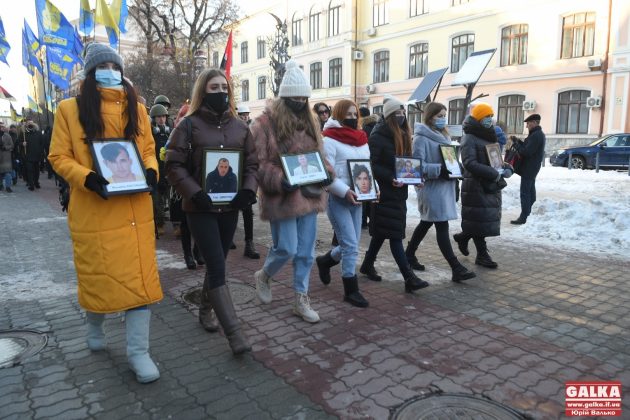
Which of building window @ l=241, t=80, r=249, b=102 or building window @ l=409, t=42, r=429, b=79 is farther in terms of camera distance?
building window @ l=241, t=80, r=249, b=102

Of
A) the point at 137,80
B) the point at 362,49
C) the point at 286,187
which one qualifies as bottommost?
the point at 286,187

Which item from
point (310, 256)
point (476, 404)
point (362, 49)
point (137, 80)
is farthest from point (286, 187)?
point (362, 49)

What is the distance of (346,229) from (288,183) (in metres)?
0.89

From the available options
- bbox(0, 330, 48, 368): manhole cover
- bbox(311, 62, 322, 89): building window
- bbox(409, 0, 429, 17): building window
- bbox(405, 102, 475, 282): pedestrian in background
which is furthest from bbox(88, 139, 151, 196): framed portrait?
bbox(311, 62, 322, 89): building window

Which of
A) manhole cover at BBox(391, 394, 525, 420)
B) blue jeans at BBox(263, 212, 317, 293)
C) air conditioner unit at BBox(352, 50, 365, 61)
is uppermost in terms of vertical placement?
air conditioner unit at BBox(352, 50, 365, 61)

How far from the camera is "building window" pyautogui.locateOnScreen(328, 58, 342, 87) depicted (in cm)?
3800

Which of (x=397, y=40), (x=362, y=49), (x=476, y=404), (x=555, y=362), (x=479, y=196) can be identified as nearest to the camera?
(x=476, y=404)

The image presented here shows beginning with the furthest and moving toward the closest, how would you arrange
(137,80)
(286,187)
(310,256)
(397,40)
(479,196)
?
(397,40) → (137,80) → (479,196) → (310,256) → (286,187)

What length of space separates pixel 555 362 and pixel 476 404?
3.09 ft

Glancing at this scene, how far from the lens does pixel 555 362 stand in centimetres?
346

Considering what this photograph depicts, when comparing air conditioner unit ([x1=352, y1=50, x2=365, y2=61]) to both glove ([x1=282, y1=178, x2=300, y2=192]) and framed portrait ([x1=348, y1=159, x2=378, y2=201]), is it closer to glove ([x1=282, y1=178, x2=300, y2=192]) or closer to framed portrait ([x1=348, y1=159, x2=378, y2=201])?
framed portrait ([x1=348, y1=159, x2=378, y2=201])

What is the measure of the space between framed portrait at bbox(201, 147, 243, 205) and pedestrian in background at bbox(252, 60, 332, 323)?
1.51 feet

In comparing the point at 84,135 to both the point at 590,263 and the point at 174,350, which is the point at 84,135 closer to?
the point at 174,350

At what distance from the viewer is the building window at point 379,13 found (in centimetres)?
3438
